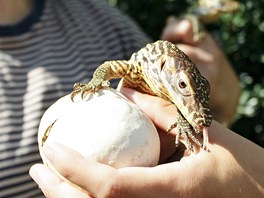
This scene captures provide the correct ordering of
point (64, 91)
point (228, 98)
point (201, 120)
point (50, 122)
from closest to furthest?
point (201, 120), point (50, 122), point (64, 91), point (228, 98)

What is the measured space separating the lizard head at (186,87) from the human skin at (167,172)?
0.10 meters

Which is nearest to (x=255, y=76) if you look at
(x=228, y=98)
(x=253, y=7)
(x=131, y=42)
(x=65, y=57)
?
(x=253, y=7)

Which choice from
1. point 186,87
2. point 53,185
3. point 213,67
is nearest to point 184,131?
point 186,87

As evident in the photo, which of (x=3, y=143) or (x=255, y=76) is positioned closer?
(x=3, y=143)

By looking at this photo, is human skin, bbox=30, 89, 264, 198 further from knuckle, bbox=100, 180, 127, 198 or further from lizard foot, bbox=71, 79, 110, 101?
lizard foot, bbox=71, 79, 110, 101

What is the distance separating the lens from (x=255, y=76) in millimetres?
4070

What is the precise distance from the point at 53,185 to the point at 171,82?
438mm

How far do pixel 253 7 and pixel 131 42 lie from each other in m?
1.33

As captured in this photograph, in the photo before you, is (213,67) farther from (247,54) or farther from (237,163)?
(237,163)

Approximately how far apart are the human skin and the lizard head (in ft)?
0.32

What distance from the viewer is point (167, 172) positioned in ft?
5.58

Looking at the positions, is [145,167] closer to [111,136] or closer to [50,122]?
[111,136]

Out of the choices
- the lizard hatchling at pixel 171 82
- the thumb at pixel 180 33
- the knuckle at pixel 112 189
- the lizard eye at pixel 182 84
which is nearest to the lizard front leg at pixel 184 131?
the lizard hatchling at pixel 171 82

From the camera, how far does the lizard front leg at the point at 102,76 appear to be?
1800mm
